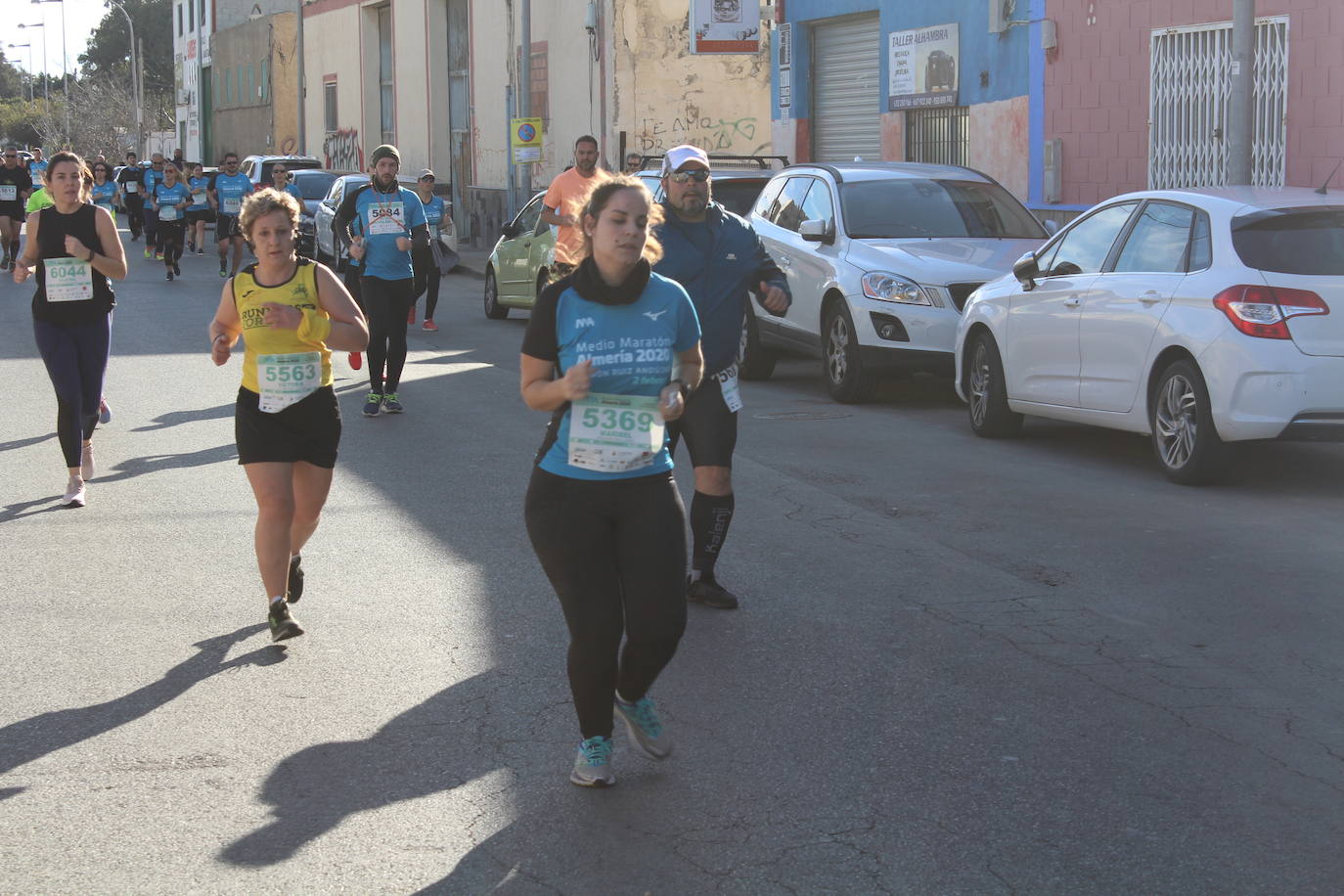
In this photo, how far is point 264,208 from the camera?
648 centimetres

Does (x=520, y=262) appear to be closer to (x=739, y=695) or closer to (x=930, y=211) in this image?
(x=930, y=211)

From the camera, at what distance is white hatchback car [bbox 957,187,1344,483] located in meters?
9.12

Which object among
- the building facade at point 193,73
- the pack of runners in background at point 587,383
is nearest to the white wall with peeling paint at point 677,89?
the pack of runners in background at point 587,383

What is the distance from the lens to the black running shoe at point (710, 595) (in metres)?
6.98

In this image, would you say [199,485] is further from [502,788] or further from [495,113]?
[495,113]

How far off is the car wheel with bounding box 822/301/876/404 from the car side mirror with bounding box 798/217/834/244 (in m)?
0.51

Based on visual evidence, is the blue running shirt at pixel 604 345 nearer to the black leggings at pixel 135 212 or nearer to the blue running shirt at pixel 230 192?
the blue running shirt at pixel 230 192

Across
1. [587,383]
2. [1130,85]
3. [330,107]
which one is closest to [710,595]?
[587,383]

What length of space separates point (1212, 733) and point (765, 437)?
21.0 feet

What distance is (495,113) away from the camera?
125 ft

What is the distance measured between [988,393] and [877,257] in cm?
205

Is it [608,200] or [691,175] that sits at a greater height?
[691,175]

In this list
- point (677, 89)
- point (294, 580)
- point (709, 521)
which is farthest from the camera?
point (677, 89)

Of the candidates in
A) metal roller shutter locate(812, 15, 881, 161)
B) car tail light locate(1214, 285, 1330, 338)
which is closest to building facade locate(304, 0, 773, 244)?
metal roller shutter locate(812, 15, 881, 161)
